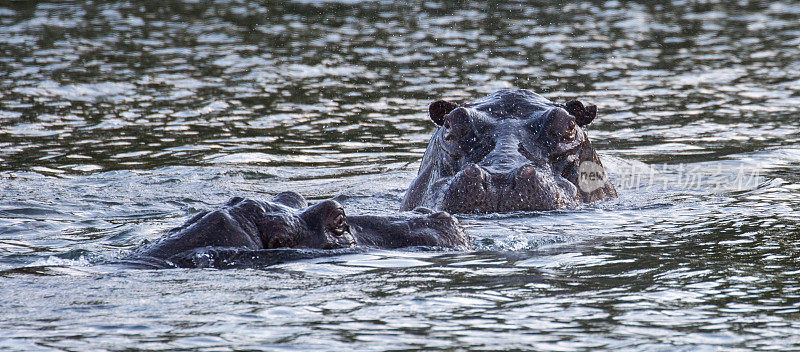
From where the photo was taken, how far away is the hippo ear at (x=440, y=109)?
10.6m

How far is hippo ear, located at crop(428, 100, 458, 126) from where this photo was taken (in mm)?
10602

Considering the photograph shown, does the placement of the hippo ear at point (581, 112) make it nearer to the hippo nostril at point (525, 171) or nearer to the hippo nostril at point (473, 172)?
the hippo nostril at point (525, 171)

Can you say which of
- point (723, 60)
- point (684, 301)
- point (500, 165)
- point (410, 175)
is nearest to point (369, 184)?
point (410, 175)

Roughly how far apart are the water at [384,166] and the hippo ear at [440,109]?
35.0 inches

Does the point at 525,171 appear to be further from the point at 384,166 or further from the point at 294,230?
the point at 384,166

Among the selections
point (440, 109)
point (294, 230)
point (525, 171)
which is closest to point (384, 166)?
point (440, 109)

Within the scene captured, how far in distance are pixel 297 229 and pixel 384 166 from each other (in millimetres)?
6411

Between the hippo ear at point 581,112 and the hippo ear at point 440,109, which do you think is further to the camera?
the hippo ear at point 440,109

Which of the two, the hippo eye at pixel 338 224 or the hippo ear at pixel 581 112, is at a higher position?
the hippo eye at pixel 338 224

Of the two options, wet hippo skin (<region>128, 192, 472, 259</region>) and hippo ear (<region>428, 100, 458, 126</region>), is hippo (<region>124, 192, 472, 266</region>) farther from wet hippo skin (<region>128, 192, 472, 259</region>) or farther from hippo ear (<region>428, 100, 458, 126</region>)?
hippo ear (<region>428, 100, 458, 126</region>)

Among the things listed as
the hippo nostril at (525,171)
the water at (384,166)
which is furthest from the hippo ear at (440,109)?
the hippo nostril at (525,171)

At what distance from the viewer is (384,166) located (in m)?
13.3

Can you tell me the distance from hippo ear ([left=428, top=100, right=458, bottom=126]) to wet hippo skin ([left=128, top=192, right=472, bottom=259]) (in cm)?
315

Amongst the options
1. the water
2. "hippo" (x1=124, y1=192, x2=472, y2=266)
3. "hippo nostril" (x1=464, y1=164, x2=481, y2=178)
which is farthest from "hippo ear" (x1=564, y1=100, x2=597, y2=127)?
"hippo" (x1=124, y1=192, x2=472, y2=266)
